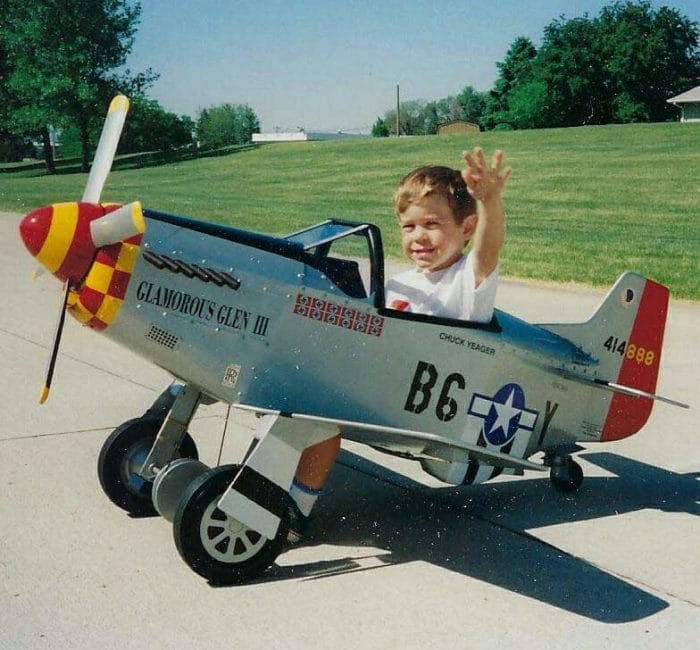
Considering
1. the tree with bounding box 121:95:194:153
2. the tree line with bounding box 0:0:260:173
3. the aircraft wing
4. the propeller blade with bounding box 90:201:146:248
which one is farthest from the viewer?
the tree with bounding box 121:95:194:153

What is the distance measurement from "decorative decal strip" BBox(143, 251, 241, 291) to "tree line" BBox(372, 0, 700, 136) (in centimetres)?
8288

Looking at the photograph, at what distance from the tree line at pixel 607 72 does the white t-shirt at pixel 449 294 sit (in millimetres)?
82163

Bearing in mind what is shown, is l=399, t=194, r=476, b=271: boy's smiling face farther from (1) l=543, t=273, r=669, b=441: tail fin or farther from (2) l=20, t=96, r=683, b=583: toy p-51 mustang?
(1) l=543, t=273, r=669, b=441: tail fin

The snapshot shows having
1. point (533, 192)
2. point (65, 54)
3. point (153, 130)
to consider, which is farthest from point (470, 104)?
point (533, 192)

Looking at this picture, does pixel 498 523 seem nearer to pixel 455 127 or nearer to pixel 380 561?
pixel 380 561

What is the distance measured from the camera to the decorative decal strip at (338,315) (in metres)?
3.74

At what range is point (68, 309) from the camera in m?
3.65

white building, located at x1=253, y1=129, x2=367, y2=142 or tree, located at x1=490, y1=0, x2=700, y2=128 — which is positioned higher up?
tree, located at x1=490, y1=0, x2=700, y2=128

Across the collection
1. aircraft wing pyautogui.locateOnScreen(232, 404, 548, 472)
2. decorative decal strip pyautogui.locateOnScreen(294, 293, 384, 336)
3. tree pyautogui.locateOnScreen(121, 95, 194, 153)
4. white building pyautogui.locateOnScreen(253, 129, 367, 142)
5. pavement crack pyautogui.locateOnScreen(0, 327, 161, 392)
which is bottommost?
pavement crack pyautogui.locateOnScreen(0, 327, 161, 392)

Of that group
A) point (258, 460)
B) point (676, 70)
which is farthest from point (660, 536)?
point (676, 70)

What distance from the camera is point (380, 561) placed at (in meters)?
4.02

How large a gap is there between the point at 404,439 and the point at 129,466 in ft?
4.94

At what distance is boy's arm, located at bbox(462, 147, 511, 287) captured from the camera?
3.62m

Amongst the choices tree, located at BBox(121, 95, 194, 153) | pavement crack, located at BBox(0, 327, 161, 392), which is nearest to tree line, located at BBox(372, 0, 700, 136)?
tree, located at BBox(121, 95, 194, 153)
